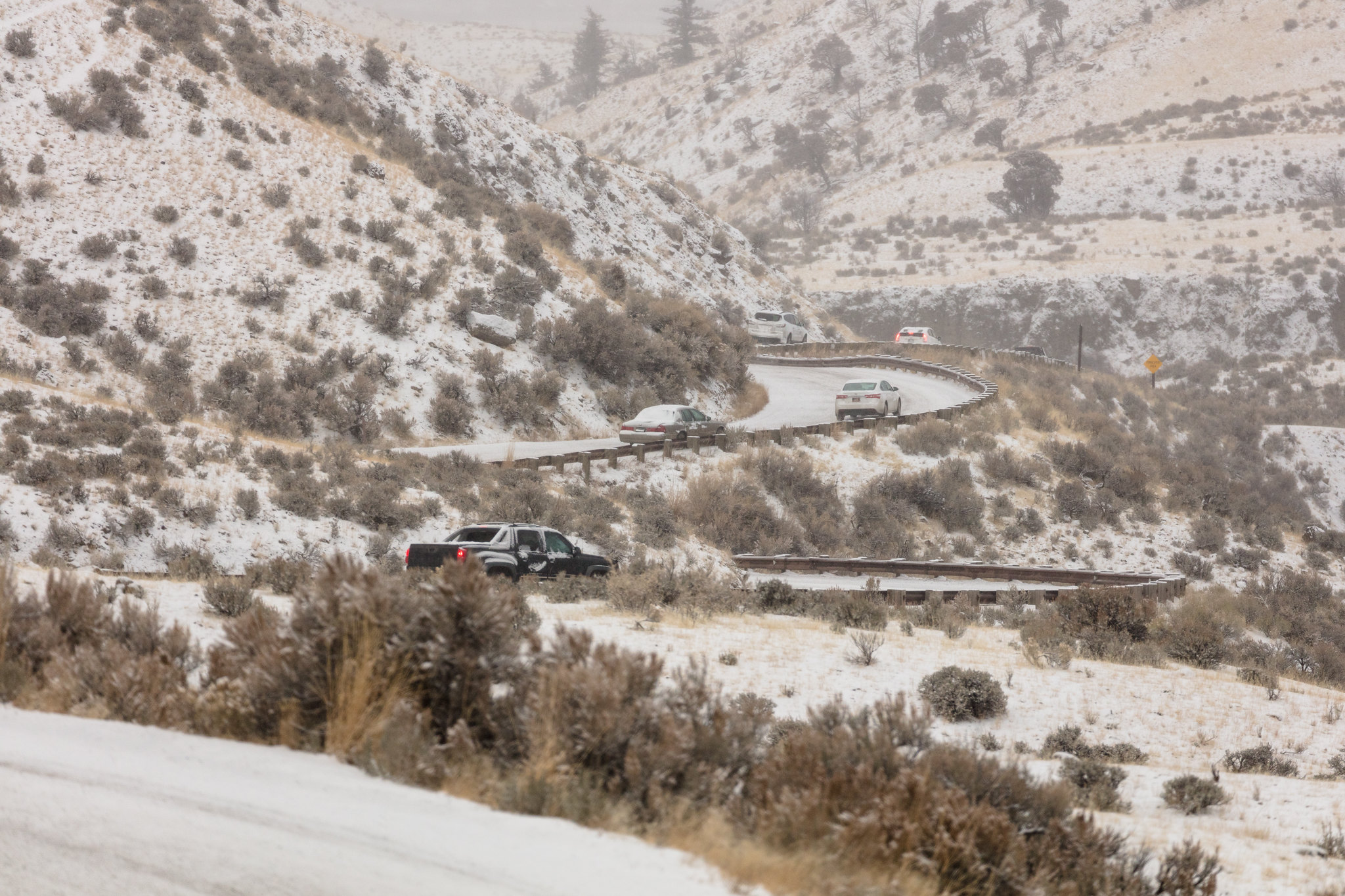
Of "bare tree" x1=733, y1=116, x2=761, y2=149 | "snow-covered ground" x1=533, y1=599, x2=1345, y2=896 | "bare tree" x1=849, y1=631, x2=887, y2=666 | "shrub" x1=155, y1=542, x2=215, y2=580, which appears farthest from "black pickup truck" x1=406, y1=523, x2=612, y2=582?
"bare tree" x1=733, y1=116, x2=761, y2=149

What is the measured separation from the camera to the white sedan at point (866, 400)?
37.5m

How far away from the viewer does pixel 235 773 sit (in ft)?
20.6

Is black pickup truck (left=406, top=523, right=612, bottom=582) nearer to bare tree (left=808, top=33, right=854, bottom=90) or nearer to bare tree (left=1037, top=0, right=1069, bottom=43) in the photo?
bare tree (left=808, top=33, right=854, bottom=90)

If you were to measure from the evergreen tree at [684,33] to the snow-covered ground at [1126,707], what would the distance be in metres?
130

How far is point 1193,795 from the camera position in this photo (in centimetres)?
896

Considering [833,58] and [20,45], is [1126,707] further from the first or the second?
[833,58]

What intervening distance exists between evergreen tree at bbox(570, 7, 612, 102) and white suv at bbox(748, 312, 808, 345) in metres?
91.2

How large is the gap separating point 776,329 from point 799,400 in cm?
1339

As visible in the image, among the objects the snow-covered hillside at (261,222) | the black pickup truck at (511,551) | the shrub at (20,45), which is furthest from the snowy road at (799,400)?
the shrub at (20,45)

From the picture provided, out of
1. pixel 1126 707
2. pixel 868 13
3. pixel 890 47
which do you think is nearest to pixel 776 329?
pixel 1126 707

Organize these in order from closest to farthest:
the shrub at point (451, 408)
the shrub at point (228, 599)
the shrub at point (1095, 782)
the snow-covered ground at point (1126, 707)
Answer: the snow-covered ground at point (1126, 707) < the shrub at point (1095, 782) < the shrub at point (228, 599) < the shrub at point (451, 408)

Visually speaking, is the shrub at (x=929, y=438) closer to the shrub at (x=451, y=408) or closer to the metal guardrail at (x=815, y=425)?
the metal guardrail at (x=815, y=425)

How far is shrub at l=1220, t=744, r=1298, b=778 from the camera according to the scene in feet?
35.4

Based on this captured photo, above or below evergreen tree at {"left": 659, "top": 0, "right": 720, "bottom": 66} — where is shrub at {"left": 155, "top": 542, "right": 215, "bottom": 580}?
below
